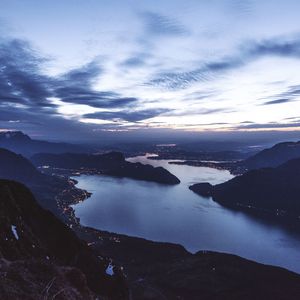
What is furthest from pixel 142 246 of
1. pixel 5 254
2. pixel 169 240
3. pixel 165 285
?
pixel 5 254

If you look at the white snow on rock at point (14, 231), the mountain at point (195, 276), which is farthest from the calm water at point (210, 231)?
the white snow on rock at point (14, 231)

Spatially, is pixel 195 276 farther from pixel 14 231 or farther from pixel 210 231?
pixel 210 231

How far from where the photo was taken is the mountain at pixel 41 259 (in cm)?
2798

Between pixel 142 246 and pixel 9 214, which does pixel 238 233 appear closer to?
pixel 142 246

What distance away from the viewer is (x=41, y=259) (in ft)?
188

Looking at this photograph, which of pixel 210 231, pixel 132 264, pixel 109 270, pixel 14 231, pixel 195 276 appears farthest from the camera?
pixel 210 231

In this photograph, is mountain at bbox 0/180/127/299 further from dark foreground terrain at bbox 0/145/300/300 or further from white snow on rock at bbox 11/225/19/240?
dark foreground terrain at bbox 0/145/300/300

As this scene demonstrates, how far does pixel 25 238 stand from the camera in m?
67.4

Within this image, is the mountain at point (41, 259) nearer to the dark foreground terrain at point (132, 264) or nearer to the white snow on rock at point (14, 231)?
the white snow on rock at point (14, 231)

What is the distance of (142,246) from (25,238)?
66051 mm

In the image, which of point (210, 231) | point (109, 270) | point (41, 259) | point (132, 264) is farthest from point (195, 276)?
point (210, 231)

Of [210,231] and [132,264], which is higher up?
[132,264]

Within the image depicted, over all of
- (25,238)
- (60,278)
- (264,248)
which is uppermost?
(60,278)

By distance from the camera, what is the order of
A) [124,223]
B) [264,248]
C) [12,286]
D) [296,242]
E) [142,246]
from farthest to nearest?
[124,223], [296,242], [264,248], [142,246], [12,286]
